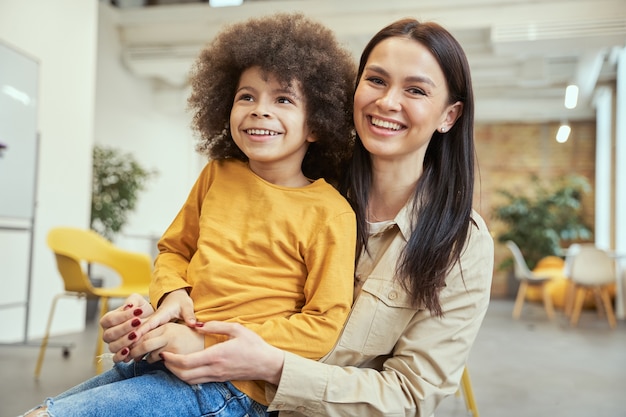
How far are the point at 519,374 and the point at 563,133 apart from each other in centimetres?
824

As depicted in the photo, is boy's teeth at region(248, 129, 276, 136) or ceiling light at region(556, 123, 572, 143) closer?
boy's teeth at region(248, 129, 276, 136)

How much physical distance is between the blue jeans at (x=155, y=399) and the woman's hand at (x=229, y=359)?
0.04m

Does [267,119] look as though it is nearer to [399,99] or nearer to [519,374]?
[399,99]

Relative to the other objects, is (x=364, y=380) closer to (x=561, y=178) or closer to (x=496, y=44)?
(x=496, y=44)

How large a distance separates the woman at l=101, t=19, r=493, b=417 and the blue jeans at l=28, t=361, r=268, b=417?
41 millimetres

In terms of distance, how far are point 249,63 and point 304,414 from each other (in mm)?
716

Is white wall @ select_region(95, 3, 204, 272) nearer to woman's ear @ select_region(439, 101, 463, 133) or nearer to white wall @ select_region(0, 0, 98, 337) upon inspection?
white wall @ select_region(0, 0, 98, 337)

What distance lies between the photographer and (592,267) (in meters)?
8.00

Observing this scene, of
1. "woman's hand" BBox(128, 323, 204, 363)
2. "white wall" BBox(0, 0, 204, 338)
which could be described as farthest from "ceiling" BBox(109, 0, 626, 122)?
"woman's hand" BBox(128, 323, 204, 363)

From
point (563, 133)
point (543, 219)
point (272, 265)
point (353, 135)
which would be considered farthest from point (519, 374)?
point (563, 133)

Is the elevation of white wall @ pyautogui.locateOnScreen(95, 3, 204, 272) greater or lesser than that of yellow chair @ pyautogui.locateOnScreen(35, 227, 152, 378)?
greater

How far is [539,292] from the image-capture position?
1086cm

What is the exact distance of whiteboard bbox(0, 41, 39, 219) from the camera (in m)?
4.51

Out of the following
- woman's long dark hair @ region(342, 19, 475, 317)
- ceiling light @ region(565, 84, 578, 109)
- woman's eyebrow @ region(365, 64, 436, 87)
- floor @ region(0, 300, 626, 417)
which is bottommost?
floor @ region(0, 300, 626, 417)
